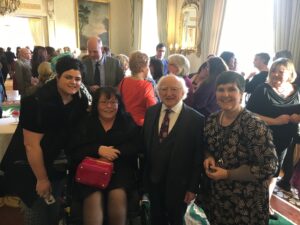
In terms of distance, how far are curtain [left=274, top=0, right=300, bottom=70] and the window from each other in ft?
1.01

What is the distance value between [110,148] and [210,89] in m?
1.33

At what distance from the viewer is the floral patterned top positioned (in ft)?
5.47

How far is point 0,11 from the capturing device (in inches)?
354

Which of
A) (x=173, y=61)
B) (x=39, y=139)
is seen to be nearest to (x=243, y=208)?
(x=39, y=139)

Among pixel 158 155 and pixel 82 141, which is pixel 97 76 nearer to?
pixel 82 141

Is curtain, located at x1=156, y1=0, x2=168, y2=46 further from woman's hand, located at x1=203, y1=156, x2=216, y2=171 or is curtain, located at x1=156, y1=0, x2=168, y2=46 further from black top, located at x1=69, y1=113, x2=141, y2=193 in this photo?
woman's hand, located at x1=203, y1=156, x2=216, y2=171

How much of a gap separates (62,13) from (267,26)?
26.4ft

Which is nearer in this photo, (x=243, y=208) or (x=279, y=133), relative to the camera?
(x=243, y=208)

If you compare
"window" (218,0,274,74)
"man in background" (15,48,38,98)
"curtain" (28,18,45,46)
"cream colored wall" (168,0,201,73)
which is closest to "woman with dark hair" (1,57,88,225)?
"man in background" (15,48,38,98)

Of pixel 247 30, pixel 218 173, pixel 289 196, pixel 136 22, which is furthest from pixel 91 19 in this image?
pixel 218 173

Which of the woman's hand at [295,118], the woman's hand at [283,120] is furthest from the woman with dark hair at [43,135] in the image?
the woman's hand at [295,118]

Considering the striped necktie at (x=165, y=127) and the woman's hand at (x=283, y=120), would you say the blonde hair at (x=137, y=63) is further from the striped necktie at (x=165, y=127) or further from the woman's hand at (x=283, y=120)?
the woman's hand at (x=283, y=120)

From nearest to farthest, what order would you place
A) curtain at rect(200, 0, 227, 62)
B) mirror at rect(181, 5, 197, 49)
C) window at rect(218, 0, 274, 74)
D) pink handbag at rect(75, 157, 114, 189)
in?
1. pink handbag at rect(75, 157, 114, 189)
2. window at rect(218, 0, 274, 74)
3. curtain at rect(200, 0, 227, 62)
4. mirror at rect(181, 5, 197, 49)

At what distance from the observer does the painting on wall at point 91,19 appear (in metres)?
11.0
